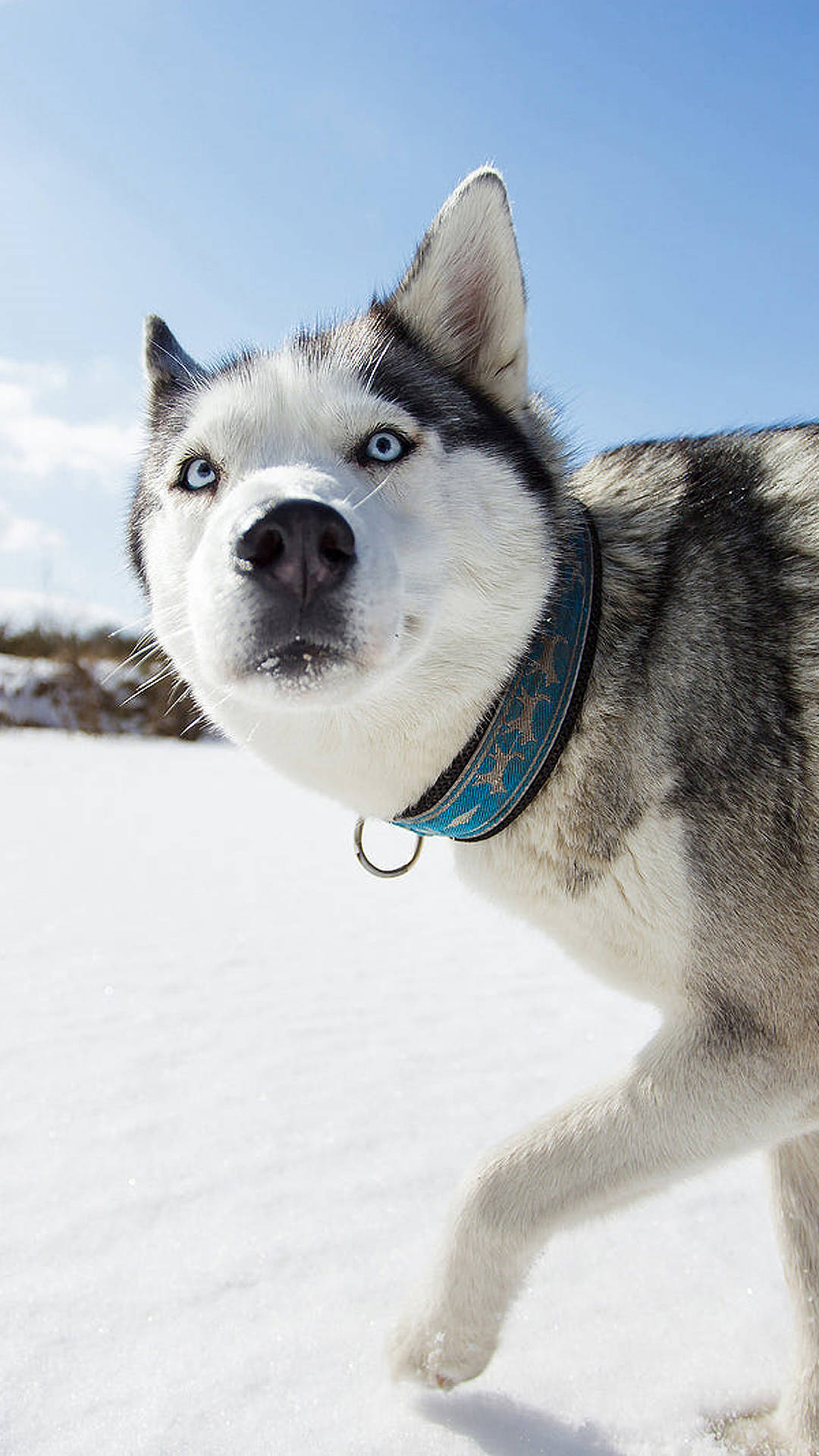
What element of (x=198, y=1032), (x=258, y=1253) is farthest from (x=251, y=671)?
(x=198, y=1032)

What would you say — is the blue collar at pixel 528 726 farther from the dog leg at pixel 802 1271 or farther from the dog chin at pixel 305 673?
the dog leg at pixel 802 1271

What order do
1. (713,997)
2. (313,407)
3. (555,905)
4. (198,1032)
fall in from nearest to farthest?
(713,997), (555,905), (313,407), (198,1032)

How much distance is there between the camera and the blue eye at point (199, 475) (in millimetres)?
1754

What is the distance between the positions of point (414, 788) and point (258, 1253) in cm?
96

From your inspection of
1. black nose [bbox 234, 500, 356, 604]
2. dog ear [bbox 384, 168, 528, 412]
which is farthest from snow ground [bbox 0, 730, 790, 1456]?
dog ear [bbox 384, 168, 528, 412]

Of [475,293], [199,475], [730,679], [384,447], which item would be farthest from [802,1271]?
[475,293]

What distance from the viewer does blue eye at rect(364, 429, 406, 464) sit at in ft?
5.49

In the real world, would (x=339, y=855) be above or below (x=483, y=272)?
below

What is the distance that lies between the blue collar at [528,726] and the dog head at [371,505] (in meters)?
0.05

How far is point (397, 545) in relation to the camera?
1527 mm

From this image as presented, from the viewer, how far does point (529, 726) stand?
1.57 meters

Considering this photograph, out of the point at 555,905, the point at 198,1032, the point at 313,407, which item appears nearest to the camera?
the point at 555,905

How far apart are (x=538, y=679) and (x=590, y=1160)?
2.48 feet

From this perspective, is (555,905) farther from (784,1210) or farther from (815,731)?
(784,1210)
